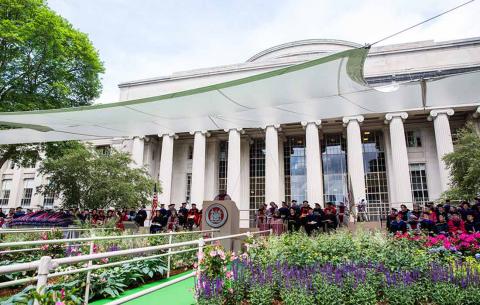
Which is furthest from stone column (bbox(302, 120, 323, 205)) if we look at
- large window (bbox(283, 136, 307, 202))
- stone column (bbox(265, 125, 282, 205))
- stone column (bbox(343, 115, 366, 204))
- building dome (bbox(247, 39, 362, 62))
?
building dome (bbox(247, 39, 362, 62))

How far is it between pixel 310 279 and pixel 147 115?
4.92m

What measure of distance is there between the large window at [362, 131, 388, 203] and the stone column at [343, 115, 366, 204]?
12.3ft

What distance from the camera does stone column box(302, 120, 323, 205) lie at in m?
24.6

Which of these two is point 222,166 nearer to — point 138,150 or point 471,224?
point 138,150

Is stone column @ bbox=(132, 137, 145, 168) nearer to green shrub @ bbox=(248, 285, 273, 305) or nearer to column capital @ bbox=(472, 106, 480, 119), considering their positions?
green shrub @ bbox=(248, 285, 273, 305)

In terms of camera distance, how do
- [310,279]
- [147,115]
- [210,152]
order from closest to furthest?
[310,279] < [147,115] < [210,152]

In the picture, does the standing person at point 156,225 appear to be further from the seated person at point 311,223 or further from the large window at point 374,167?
the large window at point 374,167

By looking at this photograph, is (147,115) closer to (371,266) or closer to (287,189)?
(371,266)

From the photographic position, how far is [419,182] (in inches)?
1032

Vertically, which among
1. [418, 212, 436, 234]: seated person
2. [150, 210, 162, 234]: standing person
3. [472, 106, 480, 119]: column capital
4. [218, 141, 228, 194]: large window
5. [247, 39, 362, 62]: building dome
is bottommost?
[150, 210, 162, 234]: standing person

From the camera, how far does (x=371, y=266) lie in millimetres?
4652

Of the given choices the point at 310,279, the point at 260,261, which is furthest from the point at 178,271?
the point at 310,279

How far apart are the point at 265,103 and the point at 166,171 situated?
79.1 ft

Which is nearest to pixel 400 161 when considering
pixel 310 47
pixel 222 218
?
pixel 310 47
